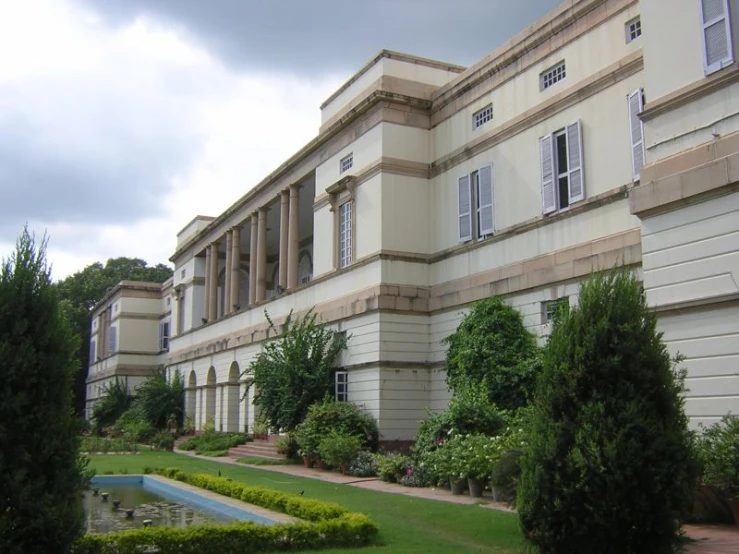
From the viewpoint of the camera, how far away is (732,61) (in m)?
10.6

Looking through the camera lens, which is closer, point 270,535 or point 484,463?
→ point 270,535

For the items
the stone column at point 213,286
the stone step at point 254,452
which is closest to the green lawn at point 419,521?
the stone step at point 254,452

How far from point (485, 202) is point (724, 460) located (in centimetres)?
1085

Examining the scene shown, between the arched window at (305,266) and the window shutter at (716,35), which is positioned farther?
the arched window at (305,266)

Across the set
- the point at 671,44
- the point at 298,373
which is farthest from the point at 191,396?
the point at 671,44

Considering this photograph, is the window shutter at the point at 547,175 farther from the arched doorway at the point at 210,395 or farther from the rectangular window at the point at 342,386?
the arched doorway at the point at 210,395

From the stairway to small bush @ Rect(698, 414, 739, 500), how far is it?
15318 mm

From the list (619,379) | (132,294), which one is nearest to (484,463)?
(619,379)

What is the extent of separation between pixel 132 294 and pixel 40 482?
150ft

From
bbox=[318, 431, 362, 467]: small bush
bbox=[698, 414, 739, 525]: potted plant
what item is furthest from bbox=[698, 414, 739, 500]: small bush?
bbox=[318, 431, 362, 467]: small bush

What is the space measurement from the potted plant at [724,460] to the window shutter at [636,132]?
259 inches

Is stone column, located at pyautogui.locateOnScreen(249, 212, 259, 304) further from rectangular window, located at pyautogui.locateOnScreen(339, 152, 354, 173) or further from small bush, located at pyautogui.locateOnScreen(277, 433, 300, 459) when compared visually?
small bush, located at pyautogui.locateOnScreen(277, 433, 300, 459)

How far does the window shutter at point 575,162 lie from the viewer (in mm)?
16500

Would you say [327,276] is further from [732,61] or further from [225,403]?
[732,61]
